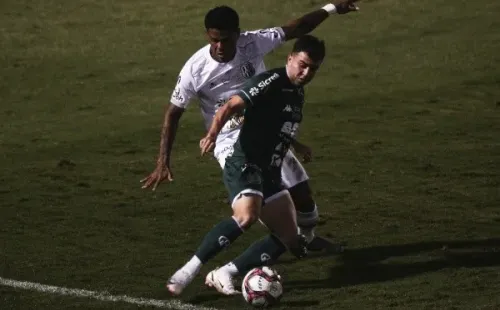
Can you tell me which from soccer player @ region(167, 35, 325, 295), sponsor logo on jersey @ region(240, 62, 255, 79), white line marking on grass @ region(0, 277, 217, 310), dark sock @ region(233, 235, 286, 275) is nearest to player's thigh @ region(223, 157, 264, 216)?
soccer player @ region(167, 35, 325, 295)

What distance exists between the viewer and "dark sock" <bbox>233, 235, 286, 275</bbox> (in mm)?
10109

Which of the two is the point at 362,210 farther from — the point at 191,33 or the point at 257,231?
the point at 191,33

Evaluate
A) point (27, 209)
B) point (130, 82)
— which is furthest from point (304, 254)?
point (130, 82)

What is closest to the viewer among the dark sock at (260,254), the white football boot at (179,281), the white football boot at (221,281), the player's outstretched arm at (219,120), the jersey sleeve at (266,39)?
the player's outstretched arm at (219,120)

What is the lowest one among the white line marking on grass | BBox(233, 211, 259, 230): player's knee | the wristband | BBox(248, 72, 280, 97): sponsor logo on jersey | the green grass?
the green grass

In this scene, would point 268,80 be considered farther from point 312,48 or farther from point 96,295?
point 96,295

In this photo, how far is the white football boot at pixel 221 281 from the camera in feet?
32.3

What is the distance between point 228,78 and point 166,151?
3.29ft

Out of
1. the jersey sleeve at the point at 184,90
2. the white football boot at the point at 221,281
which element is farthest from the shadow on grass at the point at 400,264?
the jersey sleeve at the point at 184,90

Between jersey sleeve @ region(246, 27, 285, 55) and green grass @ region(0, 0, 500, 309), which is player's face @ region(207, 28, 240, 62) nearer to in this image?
jersey sleeve @ region(246, 27, 285, 55)

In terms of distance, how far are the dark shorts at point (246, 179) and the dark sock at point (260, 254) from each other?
383 millimetres

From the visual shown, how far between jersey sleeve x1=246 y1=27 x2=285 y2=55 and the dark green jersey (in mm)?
1036

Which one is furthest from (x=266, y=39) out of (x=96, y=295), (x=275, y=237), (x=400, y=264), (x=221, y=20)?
(x=96, y=295)

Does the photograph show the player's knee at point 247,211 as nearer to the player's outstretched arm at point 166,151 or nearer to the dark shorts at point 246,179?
the dark shorts at point 246,179
